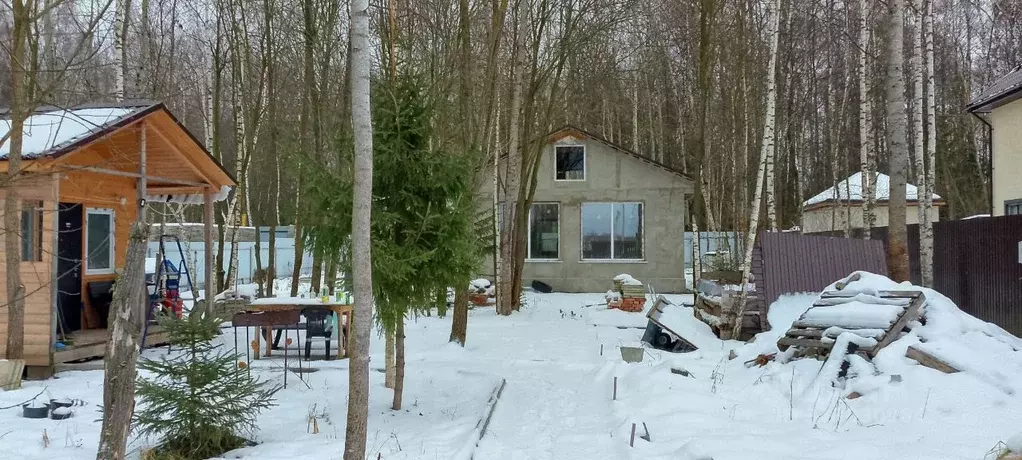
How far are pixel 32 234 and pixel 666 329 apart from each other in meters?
9.42

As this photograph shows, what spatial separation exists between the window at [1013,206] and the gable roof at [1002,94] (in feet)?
6.36

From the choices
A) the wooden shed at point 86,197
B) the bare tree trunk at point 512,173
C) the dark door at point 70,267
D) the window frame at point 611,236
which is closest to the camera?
the wooden shed at point 86,197

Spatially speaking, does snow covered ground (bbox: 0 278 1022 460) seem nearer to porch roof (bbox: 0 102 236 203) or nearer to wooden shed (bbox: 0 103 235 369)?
wooden shed (bbox: 0 103 235 369)

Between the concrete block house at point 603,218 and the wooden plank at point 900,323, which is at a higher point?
the concrete block house at point 603,218

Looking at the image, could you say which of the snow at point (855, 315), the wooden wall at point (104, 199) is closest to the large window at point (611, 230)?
the snow at point (855, 315)

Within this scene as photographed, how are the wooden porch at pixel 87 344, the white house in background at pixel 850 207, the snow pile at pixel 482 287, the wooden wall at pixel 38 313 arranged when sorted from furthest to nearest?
1. the white house in background at pixel 850 207
2. the snow pile at pixel 482 287
3. the wooden porch at pixel 87 344
4. the wooden wall at pixel 38 313

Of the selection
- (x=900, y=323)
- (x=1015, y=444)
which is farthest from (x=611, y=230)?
(x=1015, y=444)

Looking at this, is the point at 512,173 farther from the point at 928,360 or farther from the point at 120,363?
the point at 120,363

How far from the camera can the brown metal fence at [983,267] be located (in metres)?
10.7

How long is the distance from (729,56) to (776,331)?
11197 millimetres

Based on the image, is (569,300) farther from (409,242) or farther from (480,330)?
(409,242)

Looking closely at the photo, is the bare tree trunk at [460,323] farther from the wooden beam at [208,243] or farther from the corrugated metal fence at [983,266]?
the corrugated metal fence at [983,266]

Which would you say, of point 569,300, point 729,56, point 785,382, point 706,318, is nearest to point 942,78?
point 729,56

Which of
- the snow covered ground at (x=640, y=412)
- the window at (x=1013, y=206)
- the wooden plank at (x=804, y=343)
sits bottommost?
the snow covered ground at (x=640, y=412)
